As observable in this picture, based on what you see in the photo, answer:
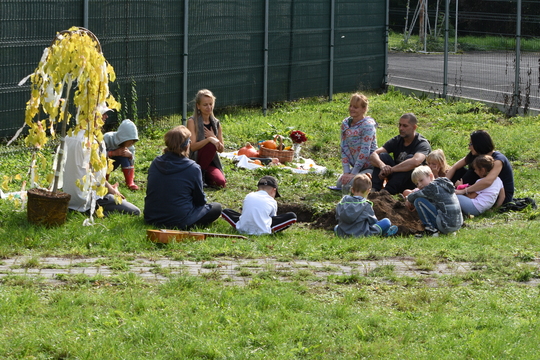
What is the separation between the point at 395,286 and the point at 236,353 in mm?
2009

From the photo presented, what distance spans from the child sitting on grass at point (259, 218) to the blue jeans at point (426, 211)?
1.54 m

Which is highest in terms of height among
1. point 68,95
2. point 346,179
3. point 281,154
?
point 68,95

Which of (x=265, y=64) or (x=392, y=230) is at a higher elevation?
(x=265, y=64)

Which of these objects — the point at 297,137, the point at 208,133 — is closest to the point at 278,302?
the point at 208,133

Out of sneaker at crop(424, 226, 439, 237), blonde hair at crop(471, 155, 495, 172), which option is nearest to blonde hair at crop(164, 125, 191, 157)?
sneaker at crop(424, 226, 439, 237)

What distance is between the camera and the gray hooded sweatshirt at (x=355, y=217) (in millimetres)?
8719

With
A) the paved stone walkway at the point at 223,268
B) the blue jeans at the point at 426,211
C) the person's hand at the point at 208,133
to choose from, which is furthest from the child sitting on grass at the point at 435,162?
the paved stone walkway at the point at 223,268

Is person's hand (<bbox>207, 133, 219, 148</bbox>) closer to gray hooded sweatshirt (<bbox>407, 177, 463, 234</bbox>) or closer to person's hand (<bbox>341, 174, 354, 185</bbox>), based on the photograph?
person's hand (<bbox>341, 174, 354, 185</bbox>)

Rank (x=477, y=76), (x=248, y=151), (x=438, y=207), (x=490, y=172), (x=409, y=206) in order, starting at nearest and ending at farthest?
(x=438, y=207), (x=409, y=206), (x=490, y=172), (x=248, y=151), (x=477, y=76)

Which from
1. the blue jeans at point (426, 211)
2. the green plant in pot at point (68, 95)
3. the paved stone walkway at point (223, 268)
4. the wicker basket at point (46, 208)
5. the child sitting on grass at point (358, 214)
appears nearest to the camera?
the paved stone walkway at point (223, 268)

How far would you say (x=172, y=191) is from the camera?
27.9 feet

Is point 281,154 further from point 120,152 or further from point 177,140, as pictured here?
point 177,140

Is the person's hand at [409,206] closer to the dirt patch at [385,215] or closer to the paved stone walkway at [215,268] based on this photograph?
the dirt patch at [385,215]

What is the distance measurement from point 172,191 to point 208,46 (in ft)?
26.4
